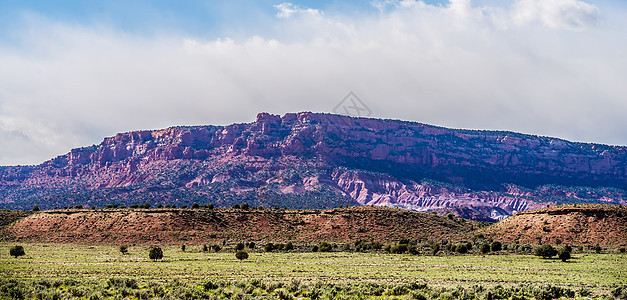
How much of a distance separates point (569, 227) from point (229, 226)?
5075 centimetres

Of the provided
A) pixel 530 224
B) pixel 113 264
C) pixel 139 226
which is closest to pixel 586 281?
pixel 113 264

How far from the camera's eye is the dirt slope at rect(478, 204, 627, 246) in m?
71.1

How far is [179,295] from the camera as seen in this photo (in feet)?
87.4

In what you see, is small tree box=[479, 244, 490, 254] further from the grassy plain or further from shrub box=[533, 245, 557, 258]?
the grassy plain

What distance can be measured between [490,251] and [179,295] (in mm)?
47905

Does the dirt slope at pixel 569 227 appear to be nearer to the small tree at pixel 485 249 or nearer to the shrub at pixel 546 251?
the small tree at pixel 485 249

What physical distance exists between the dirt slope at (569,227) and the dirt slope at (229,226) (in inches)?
287

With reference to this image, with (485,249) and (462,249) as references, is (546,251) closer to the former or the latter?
(485,249)

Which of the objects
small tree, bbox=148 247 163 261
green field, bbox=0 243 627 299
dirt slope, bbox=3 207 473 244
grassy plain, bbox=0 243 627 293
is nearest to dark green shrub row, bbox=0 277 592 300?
green field, bbox=0 243 627 299

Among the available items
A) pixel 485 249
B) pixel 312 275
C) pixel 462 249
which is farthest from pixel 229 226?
pixel 312 275

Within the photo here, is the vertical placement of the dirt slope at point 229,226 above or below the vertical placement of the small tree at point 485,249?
above

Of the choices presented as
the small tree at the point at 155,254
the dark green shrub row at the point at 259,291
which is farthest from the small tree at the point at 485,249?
the small tree at the point at 155,254

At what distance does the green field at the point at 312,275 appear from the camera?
28547 mm

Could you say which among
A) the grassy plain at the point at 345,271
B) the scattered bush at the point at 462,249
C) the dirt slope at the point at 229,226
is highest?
the dirt slope at the point at 229,226
